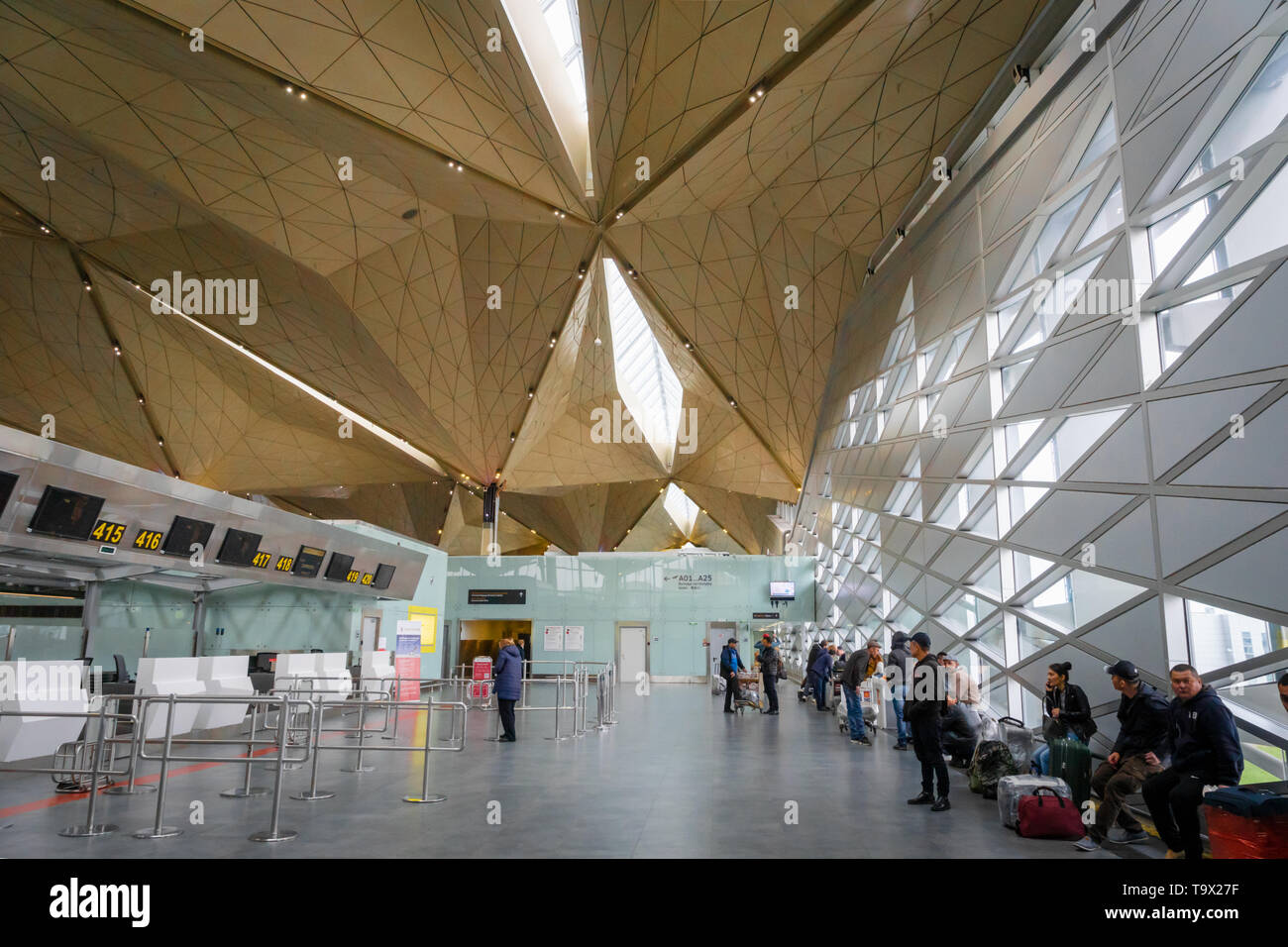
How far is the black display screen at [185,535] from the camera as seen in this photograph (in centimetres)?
1582

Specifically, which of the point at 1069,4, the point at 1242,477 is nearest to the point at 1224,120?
the point at 1242,477

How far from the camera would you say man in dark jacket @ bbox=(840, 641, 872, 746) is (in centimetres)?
1431

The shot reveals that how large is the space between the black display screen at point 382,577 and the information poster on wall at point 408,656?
2094 millimetres

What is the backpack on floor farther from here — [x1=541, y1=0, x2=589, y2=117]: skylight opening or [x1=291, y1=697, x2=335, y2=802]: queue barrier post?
[x1=541, y1=0, x2=589, y2=117]: skylight opening

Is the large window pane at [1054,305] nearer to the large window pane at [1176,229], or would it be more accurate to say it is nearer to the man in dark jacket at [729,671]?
the large window pane at [1176,229]

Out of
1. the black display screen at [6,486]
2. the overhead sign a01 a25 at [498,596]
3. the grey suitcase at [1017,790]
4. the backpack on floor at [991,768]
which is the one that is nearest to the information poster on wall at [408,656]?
the overhead sign a01 a25 at [498,596]

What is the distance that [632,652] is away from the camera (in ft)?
113

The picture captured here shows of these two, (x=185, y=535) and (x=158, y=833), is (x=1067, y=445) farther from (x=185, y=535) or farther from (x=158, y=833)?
(x=185, y=535)

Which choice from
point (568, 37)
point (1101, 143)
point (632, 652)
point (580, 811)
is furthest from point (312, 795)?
point (632, 652)
